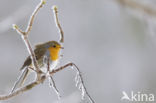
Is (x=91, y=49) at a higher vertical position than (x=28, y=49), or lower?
lower

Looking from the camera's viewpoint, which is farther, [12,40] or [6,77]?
[12,40]

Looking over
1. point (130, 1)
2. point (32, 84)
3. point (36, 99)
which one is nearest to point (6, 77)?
point (36, 99)

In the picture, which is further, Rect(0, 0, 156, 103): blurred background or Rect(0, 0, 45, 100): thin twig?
Rect(0, 0, 156, 103): blurred background

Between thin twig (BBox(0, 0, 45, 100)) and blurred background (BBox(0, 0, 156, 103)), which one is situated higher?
thin twig (BBox(0, 0, 45, 100))

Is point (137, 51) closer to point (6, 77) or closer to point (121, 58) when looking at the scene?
point (121, 58)

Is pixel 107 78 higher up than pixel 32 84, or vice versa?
pixel 32 84

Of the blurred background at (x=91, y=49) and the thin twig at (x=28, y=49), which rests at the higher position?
the thin twig at (x=28, y=49)

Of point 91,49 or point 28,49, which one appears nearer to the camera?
point 28,49

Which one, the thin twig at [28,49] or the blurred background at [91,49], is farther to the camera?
the blurred background at [91,49]
